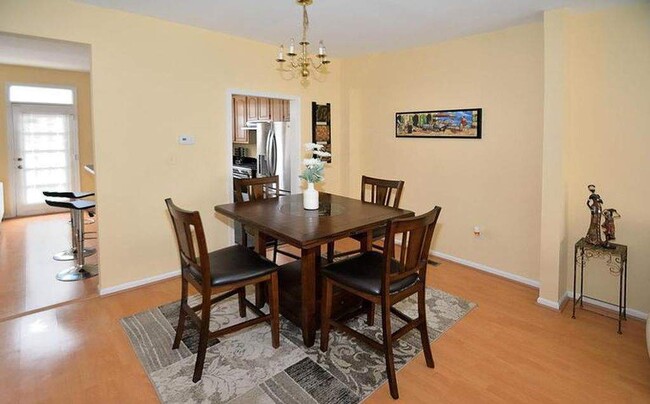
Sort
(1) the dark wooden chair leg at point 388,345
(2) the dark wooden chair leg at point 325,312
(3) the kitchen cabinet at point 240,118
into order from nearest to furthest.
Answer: (1) the dark wooden chair leg at point 388,345, (2) the dark wooden chair leg at point 325,312, (3) the kitchen cabinet at point 240,118

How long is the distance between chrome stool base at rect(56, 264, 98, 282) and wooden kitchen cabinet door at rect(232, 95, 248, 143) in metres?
2.82

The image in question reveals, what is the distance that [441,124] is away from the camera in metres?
3.96

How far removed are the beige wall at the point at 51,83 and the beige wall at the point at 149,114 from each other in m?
3.12

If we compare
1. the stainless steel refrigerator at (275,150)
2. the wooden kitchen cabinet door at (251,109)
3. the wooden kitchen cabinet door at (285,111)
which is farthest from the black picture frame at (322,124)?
the wooden kitchen cabinet door at (251,109)

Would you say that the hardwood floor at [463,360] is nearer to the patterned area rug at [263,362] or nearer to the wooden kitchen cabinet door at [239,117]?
the patterned area rug at [263,362]

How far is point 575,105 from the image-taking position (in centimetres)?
301

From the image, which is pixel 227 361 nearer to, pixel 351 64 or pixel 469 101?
pixel 469 101

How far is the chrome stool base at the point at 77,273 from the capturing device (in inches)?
141

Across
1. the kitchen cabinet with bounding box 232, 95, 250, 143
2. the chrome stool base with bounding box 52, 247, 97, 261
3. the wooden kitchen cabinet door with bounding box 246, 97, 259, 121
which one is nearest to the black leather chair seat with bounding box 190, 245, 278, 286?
the chrome stool base with bounding box 52, 247, 97, 261

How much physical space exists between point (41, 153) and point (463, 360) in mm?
7204

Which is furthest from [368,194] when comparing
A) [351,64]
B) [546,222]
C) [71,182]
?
[71,182]

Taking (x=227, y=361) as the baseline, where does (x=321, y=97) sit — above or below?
above

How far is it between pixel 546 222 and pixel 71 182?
7300 mm

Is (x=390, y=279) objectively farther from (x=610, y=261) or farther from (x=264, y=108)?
(x=264, y=108)
